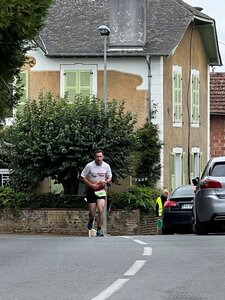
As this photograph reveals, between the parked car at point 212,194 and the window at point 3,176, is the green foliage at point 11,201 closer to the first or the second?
the window at point 3,176

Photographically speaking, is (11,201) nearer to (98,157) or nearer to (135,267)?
(98,157)

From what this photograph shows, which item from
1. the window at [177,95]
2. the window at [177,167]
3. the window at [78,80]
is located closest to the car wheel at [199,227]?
the window at [78,80]

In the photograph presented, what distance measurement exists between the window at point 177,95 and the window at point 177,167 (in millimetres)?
1217

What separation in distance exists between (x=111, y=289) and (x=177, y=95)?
33.6 metres

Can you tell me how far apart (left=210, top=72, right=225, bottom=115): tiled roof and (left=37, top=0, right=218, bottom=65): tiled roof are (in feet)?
29.3

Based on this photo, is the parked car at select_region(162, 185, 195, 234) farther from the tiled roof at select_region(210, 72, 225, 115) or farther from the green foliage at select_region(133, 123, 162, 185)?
the tiled roof at select_region(210, 72, 225, 115)

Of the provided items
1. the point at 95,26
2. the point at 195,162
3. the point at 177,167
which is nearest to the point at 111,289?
the point at 95,26

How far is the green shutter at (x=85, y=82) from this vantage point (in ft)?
139

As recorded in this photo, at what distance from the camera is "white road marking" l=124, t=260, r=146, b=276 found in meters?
12.7

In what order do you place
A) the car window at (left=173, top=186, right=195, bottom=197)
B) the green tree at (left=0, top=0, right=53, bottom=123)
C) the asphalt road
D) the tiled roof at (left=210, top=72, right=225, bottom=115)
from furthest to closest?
the tiled roof at (left=210, top=72, right=225, bottom=115)
the car window at (left=173, top=186, right=195, bottom=197)
the green tree at (left=0, top=0, right=53, bottom=123)
the asphalt road

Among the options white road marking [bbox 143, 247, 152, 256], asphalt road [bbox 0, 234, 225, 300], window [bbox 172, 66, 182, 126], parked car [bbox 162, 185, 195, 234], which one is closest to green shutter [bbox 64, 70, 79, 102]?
window [bbox 172, 66, 182, 126]

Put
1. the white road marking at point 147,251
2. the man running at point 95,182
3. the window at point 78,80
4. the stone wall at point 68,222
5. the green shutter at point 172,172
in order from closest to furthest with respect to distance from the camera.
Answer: the white road marking at point 147,251 < the man running at point 95,182 < the stone wall at point 68,222 < the window at point 78,80 < the green shutter at point 172,172

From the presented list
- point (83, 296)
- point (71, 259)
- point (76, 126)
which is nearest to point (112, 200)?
point (76, 126)

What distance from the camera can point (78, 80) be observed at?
42.7 m
